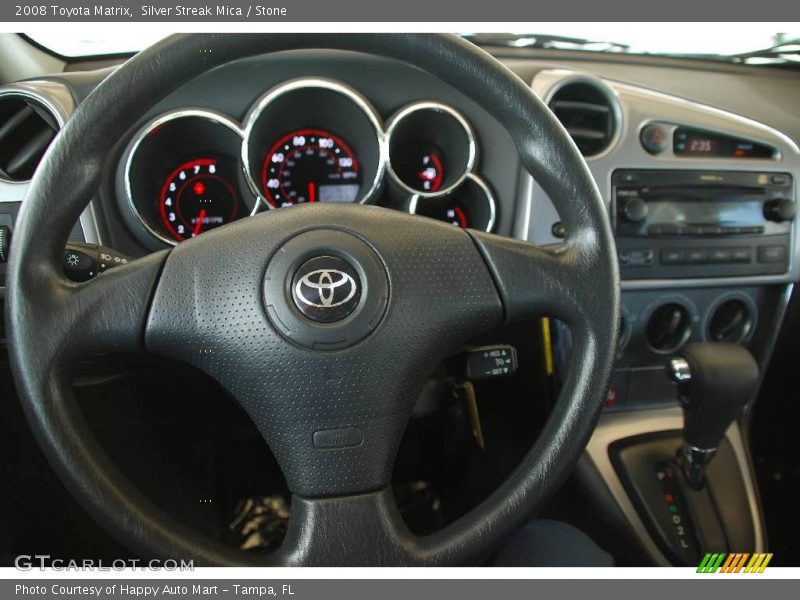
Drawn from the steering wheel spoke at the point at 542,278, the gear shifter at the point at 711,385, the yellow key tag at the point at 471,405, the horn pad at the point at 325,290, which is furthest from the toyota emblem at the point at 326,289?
the gear shifter at the point at 711,385

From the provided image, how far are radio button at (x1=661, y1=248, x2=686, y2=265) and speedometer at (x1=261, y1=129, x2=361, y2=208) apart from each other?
25.1 inches

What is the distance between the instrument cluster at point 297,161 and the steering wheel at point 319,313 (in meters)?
0.44

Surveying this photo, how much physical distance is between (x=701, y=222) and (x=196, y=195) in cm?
103

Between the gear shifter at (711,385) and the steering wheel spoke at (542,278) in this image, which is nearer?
the steering wheel spoke at (542,278)

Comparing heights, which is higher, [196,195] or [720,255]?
[196,195]

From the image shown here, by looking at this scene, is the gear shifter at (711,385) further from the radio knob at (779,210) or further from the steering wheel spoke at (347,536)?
the steering wheel spoke at (347,536)

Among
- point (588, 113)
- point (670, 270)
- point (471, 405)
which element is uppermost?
point (588, 113)

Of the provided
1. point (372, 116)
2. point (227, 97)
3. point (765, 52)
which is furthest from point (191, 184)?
point (765, 52)

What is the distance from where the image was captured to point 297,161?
4.07 ft

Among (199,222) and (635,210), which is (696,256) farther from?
(199,222)

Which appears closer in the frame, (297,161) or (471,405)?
(471,405)

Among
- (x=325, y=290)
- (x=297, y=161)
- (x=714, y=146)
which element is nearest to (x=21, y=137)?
(x=297, y=161)

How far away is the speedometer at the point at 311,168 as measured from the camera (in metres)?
1.23
